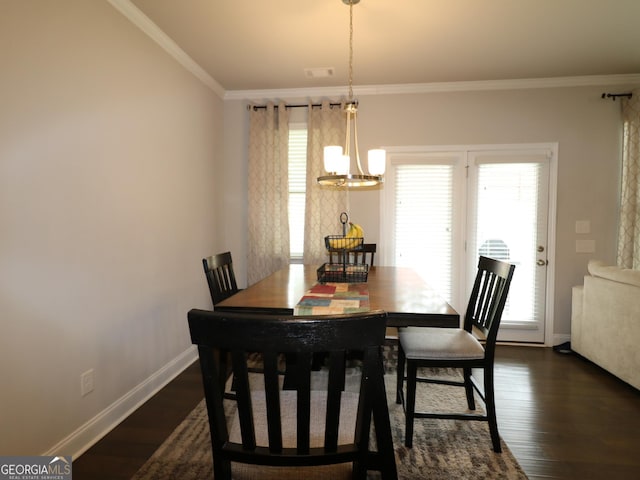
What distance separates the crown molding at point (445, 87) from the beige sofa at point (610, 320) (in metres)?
1.84

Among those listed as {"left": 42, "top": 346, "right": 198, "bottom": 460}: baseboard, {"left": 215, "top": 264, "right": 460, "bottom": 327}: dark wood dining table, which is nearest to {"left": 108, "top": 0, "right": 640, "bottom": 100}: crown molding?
{"left": 215, "top": 264, "right": 460, "bottom": 327}: dark wood dining table

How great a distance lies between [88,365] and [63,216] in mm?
866

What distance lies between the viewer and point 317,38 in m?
2.87

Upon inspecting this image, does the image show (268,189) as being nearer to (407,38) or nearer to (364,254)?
(364,254)

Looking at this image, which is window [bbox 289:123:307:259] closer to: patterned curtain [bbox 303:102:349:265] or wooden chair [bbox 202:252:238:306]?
patterned curtain [bbox 303:102:349:265]

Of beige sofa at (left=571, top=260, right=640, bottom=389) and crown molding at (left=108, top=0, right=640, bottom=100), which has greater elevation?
crown molding at (left=108, top=0, right=640, bottom=100)

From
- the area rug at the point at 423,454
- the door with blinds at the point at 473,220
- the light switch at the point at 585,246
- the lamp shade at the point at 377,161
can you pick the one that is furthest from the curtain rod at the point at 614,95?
the area rug at the point at 423,454

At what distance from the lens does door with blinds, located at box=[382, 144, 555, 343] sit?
3764mm

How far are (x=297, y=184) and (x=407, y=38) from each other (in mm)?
1783

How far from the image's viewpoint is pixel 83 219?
2047 mm

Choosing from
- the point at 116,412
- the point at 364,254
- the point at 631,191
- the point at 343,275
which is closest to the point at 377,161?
the point at 343,275

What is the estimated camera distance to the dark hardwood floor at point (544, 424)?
190 centimetres

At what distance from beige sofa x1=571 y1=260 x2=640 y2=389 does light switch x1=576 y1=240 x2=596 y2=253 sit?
1.52 ft

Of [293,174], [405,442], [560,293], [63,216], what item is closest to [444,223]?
[560,293]
